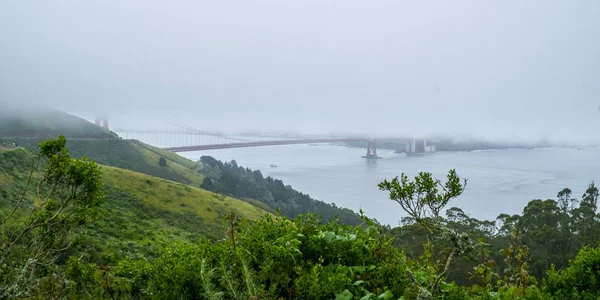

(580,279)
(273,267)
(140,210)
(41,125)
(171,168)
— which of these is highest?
(41,125)

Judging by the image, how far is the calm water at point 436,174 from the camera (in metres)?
28.6

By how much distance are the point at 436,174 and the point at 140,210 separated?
25.1 metres

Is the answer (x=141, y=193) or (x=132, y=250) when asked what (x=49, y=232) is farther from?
(x=141, y=193)

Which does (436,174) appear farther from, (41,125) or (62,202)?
(62,202)

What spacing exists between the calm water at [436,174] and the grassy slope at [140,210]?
10134 mm

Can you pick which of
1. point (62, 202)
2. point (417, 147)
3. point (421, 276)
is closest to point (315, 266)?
point (421, 276)

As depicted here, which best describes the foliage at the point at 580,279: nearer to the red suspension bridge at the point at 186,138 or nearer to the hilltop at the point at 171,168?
the hilltop at the point at 171,168

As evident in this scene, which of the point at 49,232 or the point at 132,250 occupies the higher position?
the point at 49,232

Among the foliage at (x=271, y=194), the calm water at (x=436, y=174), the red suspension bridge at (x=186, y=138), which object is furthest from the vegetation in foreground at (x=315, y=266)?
the red suspension bridge at (x=186, y=138)

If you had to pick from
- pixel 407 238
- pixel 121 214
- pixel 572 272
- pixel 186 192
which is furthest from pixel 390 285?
pixel 186 192

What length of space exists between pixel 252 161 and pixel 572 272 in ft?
189

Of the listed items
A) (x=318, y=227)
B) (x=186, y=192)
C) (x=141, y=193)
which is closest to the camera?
(x=318, y=227)

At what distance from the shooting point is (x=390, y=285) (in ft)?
4.80

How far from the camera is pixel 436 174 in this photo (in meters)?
34.3
